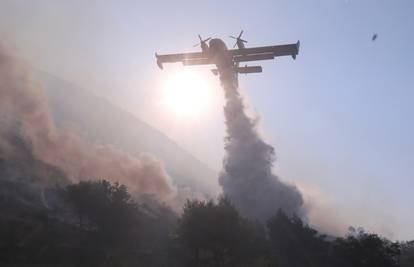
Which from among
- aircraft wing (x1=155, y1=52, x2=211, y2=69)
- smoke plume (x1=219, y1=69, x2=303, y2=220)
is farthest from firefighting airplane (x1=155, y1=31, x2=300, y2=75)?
smoke plume (x1=219, y1=69, x2=303, y2=220)

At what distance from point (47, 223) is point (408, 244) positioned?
11713 cm

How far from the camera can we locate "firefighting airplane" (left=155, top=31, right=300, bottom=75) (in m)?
101

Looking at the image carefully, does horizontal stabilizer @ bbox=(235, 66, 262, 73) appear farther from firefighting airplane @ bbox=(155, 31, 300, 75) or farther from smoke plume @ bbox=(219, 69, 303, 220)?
smoke plume @ bbox=(219, 69, 303, 220)

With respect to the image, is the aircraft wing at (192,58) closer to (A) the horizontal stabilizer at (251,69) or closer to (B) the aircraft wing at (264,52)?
(B) the aircraft wing at (264,52)

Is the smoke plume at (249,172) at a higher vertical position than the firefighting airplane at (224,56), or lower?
lower

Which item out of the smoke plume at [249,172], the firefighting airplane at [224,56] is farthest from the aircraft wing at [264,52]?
the smoke plume at [249,172]

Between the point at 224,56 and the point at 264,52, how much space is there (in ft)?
29.5

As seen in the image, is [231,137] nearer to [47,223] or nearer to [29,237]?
[47,223]

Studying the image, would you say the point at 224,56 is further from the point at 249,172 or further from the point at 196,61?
the point at 249,172

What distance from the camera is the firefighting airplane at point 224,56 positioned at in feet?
331

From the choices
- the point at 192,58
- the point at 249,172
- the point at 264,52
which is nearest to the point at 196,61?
the point at 192,58

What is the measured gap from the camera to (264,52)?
331 feet

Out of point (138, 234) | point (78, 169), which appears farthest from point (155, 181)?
point (138, 234)

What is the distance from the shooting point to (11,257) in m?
60.4
